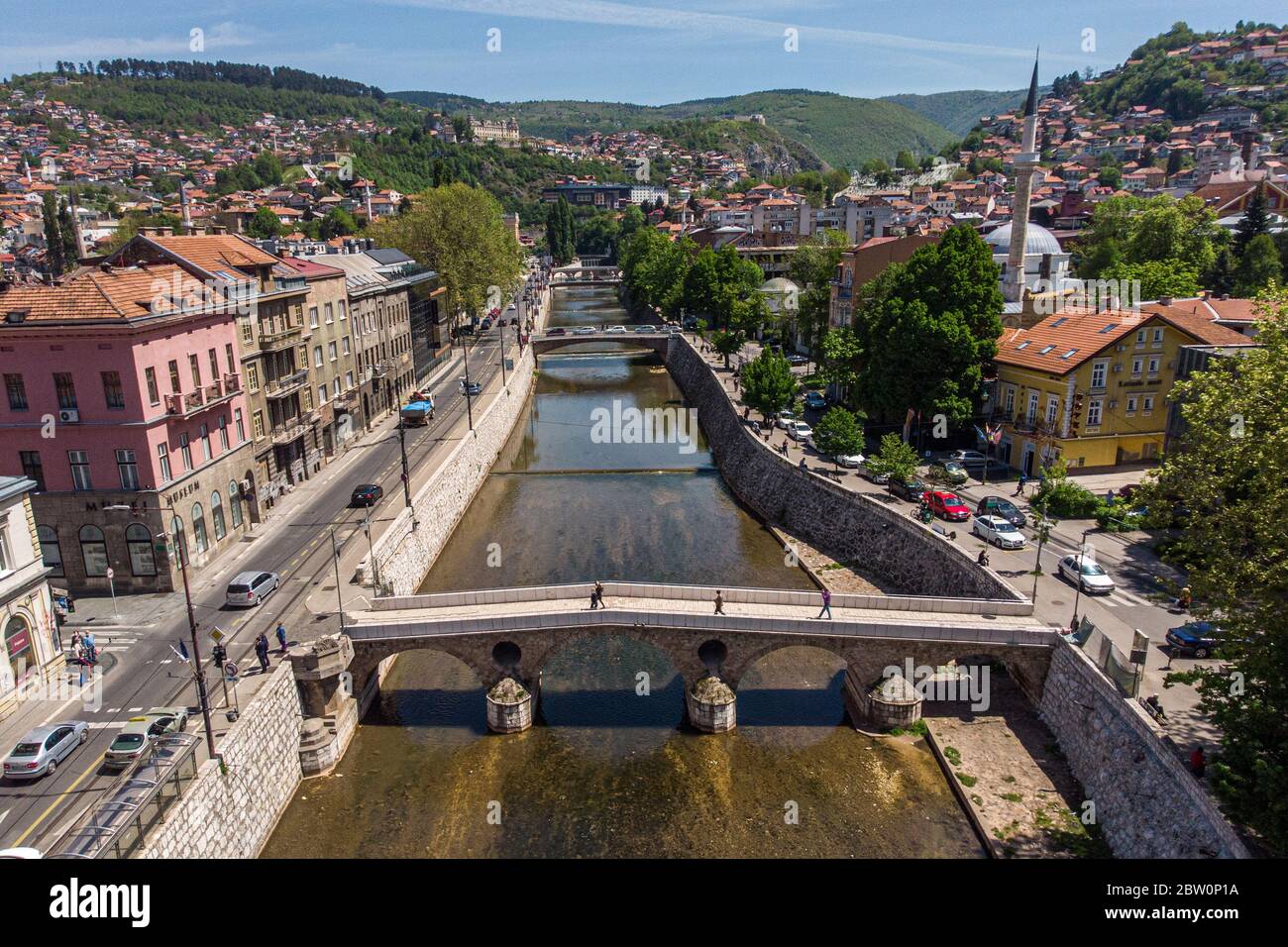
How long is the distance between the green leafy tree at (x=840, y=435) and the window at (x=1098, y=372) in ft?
46.1

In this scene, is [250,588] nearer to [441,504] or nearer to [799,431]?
[441,504]

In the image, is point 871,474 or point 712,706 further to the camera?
point 871,474

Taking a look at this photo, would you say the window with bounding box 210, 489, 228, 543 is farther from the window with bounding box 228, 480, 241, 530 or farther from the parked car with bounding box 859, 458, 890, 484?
the parked car with bounding box 859, 458, 890, 484

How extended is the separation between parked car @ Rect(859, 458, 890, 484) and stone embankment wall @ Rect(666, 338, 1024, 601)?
3431 mm

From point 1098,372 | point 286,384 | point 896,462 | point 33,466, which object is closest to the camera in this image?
point 33,466

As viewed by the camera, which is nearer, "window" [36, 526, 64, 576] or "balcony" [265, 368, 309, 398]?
"window" [36, 526, 64, 576]

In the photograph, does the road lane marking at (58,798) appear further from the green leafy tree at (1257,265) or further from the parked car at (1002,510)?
the green leafy tree at (1257,265)

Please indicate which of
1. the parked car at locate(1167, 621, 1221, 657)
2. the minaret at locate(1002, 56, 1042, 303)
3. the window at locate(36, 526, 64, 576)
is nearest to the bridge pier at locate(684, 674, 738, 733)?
the parked car at locate(1167, 621, 1221, 657)

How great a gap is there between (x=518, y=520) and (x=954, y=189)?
555 ft

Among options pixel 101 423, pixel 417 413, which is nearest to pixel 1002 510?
pixel 101 423

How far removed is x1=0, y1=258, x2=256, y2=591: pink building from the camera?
122ft

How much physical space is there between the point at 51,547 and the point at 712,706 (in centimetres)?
3226

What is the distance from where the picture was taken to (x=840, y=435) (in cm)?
5300
